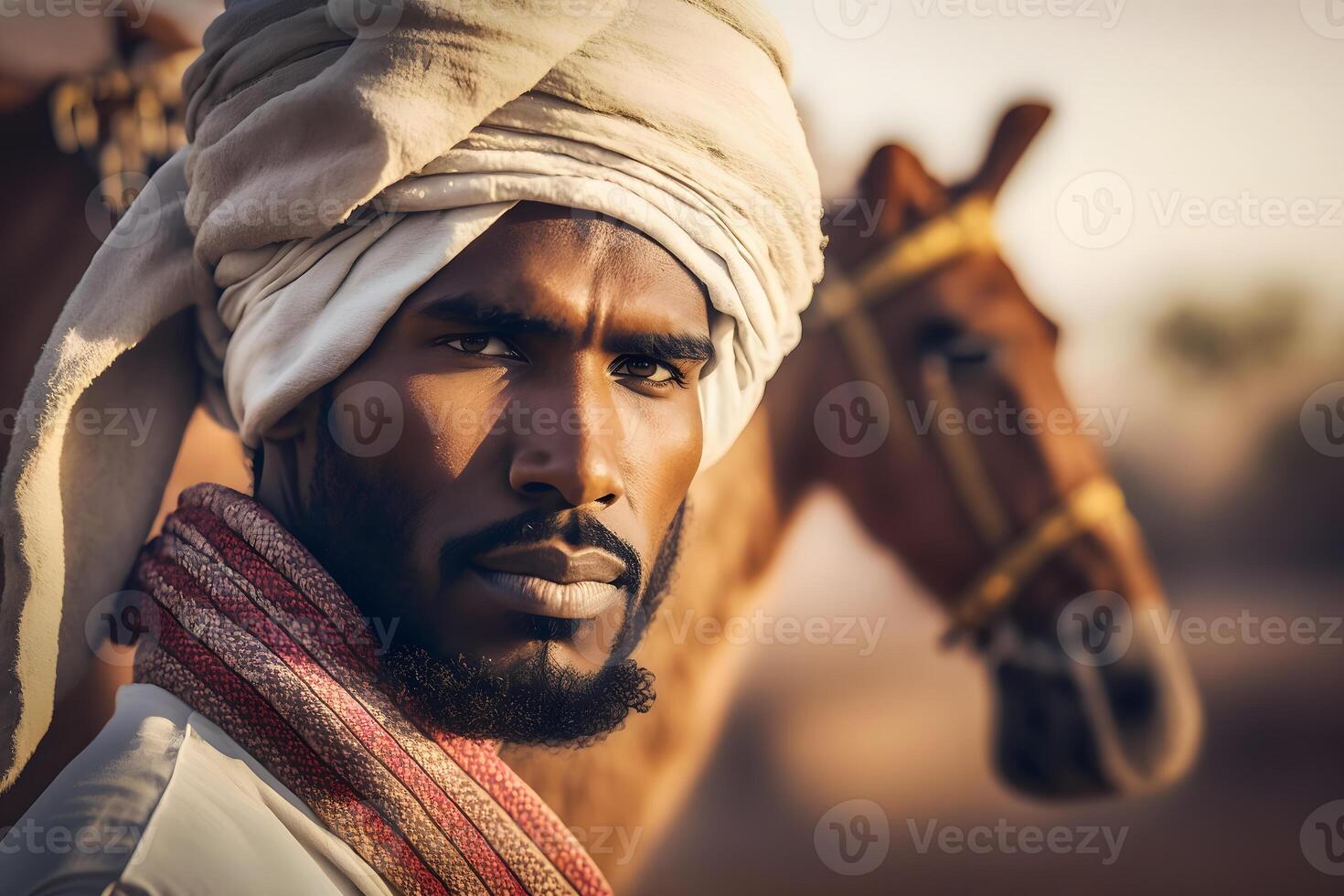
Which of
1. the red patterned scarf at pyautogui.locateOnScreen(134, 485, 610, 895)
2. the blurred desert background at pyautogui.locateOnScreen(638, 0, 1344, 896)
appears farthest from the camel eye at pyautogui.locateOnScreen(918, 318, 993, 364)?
the red patterned scarf at pyautogui.locateOnScreen(134, 485, 610, 895)

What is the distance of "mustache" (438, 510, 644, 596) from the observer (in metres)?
1.05

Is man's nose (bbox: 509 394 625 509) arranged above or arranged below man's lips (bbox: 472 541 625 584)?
above

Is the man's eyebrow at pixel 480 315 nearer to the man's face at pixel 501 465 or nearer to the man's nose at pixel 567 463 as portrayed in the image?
the man's face at pixel 501 465

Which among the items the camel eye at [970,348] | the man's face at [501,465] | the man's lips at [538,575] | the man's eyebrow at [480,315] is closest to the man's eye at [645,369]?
the man's face at [501,465]

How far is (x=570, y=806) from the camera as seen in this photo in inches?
70.9

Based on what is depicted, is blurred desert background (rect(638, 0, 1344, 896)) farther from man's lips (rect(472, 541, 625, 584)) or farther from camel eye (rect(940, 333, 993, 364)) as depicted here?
man's lips (rect(472, 541, 625, 584))

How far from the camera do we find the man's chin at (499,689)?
1076mm

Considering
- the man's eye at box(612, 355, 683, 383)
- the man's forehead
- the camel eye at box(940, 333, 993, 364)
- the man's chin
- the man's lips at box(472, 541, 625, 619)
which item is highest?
the man's forehead

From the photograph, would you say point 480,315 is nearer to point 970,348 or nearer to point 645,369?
point 645,369

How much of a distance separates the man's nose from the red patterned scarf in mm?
272

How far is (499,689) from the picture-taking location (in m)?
1.09

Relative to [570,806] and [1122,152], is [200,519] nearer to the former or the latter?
[570,806]

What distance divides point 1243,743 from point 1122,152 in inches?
52.8

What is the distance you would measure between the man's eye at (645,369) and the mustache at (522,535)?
0.20 metres
